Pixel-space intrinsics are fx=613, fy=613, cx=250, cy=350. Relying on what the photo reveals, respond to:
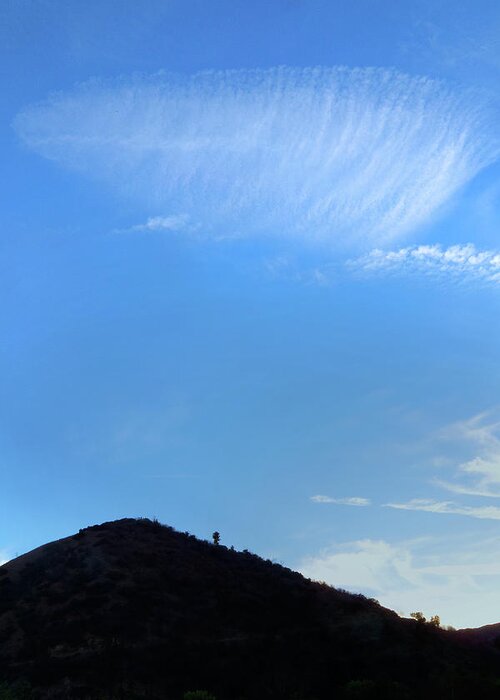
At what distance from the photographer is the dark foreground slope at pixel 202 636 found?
1179 inches

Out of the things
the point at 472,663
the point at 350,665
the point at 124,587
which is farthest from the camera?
the point at 124,587

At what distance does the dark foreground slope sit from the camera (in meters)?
30.0

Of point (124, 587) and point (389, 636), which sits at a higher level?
point (124, 587)

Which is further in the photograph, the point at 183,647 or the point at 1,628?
the point at 1,628

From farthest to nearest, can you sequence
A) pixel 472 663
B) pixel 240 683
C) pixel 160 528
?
1. pixel 160 528
2. pixel 472 663
3. pixel 240 683

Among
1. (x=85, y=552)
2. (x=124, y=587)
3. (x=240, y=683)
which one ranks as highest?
(x=85, y=552)

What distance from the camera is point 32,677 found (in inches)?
1223

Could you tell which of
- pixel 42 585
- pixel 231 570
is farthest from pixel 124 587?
pixel 231 570

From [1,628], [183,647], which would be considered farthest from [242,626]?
[1,628]

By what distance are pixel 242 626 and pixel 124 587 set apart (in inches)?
360

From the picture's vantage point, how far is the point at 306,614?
136ft

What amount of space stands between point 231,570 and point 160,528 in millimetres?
11305

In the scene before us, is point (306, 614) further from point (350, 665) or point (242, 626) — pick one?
point (350, 665)

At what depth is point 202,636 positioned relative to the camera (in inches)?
1441
